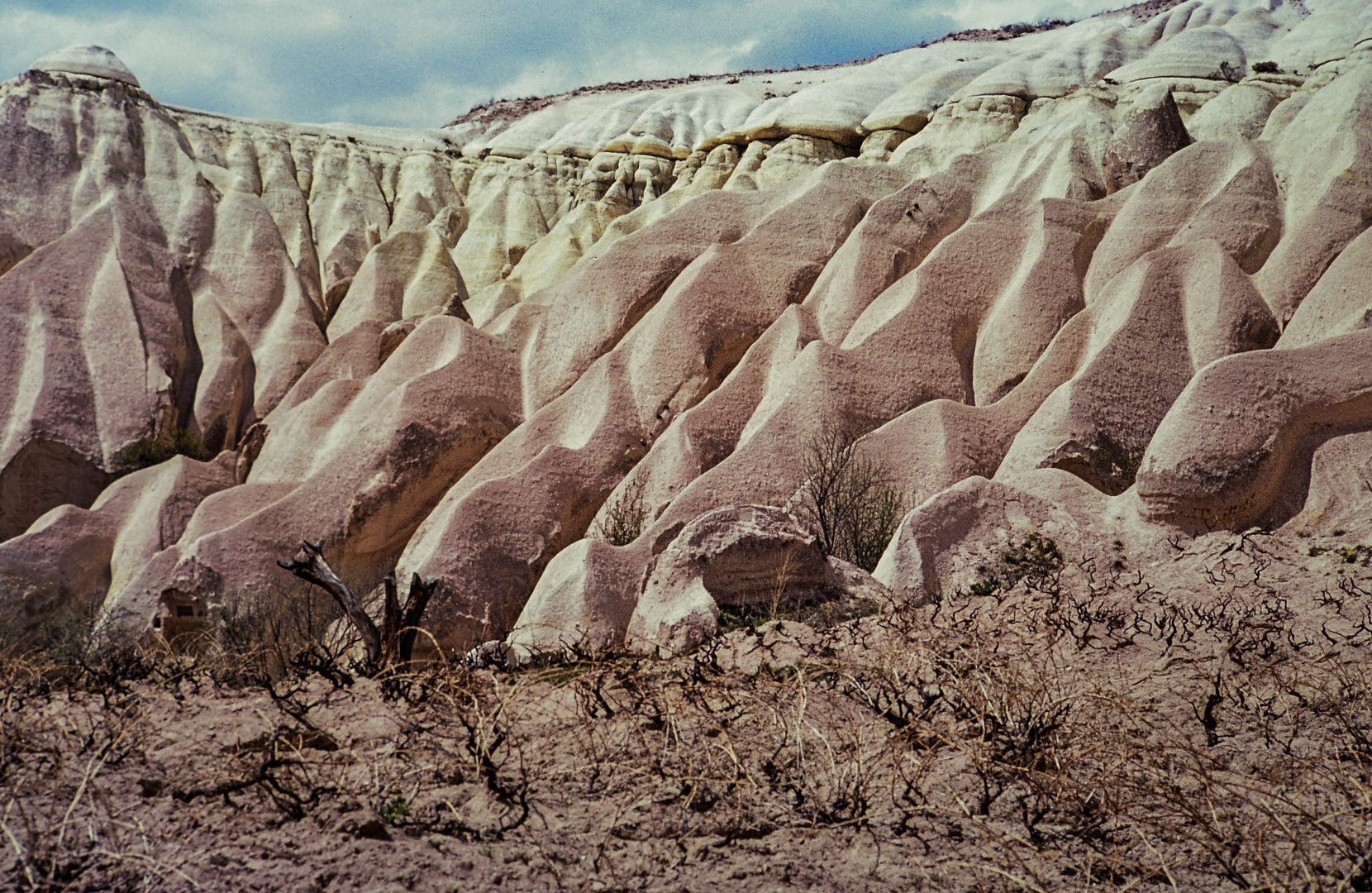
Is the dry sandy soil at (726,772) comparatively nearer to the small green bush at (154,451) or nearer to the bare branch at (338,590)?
the bare branch at (338,590)

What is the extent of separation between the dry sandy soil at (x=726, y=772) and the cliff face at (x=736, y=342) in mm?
2940

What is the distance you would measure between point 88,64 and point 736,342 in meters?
19.0

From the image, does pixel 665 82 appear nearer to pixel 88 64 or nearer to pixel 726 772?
pixel 88 64

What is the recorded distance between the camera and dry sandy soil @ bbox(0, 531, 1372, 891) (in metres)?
3.56

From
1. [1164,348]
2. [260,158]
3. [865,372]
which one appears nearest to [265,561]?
[865,372]

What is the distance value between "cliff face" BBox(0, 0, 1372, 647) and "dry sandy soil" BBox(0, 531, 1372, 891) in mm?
2940

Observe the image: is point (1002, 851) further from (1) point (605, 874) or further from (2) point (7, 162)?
(2) point (7, 162)

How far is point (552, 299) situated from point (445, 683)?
13368 mm

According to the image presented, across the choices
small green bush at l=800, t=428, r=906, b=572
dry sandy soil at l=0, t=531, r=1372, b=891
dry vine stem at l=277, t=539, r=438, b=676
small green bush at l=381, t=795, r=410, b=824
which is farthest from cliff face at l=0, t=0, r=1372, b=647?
small green bush at l=381, t=795, r=410, b=824

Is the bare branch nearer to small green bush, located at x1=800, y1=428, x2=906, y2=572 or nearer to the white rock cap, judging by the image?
small green bush, located at x1=800, y1=428, x2=906, y2=572

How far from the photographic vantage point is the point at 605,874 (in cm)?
358

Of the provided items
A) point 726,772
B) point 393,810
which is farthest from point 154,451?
point 726,772

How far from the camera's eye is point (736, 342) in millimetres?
15453

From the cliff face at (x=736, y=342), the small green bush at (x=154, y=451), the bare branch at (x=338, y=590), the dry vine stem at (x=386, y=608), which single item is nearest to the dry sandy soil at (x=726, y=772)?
the dry vine stem at (x=386, y=608)
